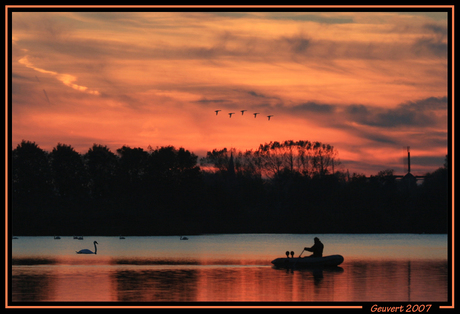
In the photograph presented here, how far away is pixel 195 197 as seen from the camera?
12519 cm

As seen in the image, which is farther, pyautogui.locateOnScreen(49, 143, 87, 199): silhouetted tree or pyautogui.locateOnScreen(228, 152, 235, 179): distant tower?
pyautogui.locateOnScreen(228, 152, 235, 179): distant tower

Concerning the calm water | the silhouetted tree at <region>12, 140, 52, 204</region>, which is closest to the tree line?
the silhouetted tree at <region>12, 140, 52, 204</region>

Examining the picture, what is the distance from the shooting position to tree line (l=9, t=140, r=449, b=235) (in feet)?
384

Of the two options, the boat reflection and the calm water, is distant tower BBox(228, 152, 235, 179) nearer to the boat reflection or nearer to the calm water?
the calm water

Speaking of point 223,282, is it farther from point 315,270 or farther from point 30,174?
point 30,174

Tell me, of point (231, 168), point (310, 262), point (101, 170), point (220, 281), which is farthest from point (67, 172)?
point (220, 281)

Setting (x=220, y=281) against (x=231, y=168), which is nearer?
(x=220, y=281)

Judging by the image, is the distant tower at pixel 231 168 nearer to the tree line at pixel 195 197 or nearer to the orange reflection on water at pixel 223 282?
the tree line at pixel 195 197

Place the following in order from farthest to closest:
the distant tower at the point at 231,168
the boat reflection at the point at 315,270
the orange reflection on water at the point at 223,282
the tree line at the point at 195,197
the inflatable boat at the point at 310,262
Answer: the distant tower at the point at 231,168 < the tree line at the point at 195,197 < the inflatable boat at the point at 310,262 < the boat reflection at the point at 315,270 < the orange reflection on water at the point at 223,282

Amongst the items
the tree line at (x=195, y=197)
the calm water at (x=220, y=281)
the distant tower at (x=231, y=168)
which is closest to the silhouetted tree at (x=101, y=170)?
the tree line at (x=195, y=197)

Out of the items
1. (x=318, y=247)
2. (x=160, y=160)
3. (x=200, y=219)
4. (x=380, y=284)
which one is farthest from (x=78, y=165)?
(x=380, y=284)

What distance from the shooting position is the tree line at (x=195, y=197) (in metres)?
117
